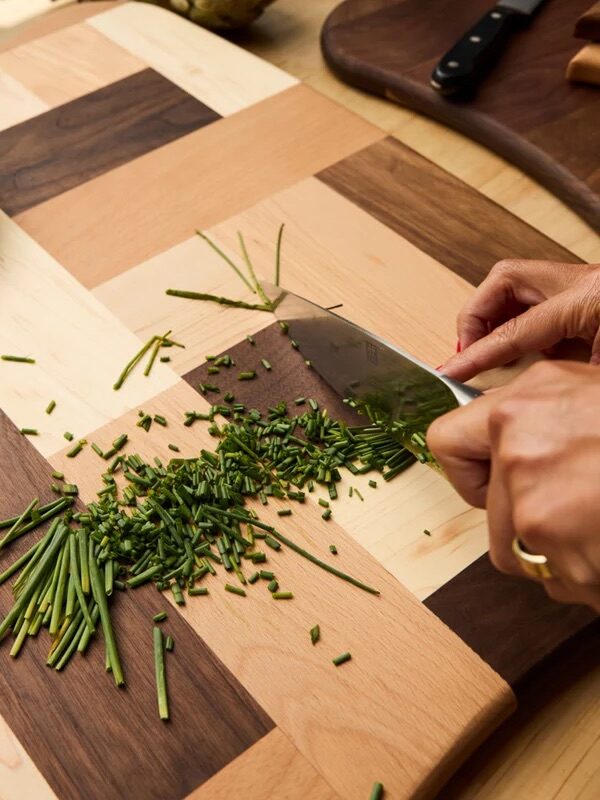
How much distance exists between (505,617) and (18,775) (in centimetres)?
58

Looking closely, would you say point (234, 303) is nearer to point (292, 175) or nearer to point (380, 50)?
point (292, 175)

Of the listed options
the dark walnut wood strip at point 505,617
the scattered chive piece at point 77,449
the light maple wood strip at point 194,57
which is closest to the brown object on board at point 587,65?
the light maple wood strip at point 194,57

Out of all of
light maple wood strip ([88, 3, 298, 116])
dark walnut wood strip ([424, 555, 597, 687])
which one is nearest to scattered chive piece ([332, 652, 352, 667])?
dark walnut wood strip ([424, 555, 597, 687])

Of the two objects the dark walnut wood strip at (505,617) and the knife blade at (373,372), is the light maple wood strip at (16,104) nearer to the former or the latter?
Answer: the knife blade at (373,372)

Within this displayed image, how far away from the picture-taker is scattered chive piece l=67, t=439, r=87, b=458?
128cm

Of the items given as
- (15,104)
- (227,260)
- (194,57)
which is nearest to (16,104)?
(15,104)

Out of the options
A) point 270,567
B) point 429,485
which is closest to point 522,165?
point 429,485

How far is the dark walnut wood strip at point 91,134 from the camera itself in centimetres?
170

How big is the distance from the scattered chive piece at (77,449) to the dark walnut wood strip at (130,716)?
23 cm

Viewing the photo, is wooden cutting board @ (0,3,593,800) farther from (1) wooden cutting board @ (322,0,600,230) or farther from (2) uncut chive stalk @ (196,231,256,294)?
(1) wooden cutting board @ (322,0,600,230)

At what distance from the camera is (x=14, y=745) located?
3.38 ft

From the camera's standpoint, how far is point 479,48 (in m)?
1.81

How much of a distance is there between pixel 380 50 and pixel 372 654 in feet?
4.35

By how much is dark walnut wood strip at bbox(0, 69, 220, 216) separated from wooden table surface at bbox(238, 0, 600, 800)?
0.35 m
